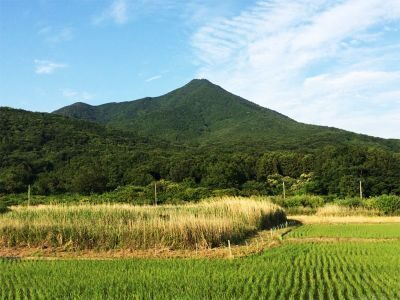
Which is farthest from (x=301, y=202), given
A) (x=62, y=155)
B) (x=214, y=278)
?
(x=62, y=155)

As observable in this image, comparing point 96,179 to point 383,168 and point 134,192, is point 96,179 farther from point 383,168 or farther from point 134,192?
point 383,168

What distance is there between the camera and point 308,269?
11.4 meters

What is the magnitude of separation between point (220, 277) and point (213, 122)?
4635 inches

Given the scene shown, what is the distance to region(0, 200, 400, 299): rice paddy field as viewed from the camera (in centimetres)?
840

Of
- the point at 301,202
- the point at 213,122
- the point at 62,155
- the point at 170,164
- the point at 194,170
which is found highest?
the point at 213,122

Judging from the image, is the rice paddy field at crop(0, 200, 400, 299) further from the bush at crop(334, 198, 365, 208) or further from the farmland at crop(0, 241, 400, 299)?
the bush at crop(334, 198, 365, 208)

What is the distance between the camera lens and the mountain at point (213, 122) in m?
92.9

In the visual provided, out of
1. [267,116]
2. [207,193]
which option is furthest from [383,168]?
[267,116]

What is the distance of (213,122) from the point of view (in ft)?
416

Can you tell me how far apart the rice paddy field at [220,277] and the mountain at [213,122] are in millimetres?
71517

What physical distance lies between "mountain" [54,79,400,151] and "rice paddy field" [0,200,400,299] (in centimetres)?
7152

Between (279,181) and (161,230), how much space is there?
141ft

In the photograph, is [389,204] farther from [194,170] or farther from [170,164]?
[170,164]

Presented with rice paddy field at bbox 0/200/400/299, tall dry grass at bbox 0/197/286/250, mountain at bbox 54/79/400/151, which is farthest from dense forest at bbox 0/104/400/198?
rice paddy field at bbox 0/200/400/299
